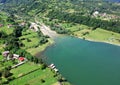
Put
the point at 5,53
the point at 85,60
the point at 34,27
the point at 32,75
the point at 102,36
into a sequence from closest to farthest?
the point at 32,75, the point at 85,60, the point at 5,53, the point at 102,36, the point at 34,27

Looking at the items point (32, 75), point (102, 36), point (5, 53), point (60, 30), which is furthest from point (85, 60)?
point (60, 30)

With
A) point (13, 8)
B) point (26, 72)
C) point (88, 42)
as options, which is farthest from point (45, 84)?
point (13, 8)

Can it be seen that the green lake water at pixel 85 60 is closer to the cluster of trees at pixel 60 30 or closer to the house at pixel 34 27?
the cluster of trees at pixel 60 30

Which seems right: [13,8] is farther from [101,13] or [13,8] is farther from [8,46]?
[8,46]

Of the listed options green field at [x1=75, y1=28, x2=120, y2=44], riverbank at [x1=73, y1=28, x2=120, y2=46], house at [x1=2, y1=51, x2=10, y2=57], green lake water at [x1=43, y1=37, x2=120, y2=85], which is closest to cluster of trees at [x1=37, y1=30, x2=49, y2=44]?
green lake water at [x1=43, y1=37, x2=120, y2=85]

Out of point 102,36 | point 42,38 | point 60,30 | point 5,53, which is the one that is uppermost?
point 5,53

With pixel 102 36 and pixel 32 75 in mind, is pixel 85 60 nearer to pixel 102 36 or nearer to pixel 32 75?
pixel 32 75
